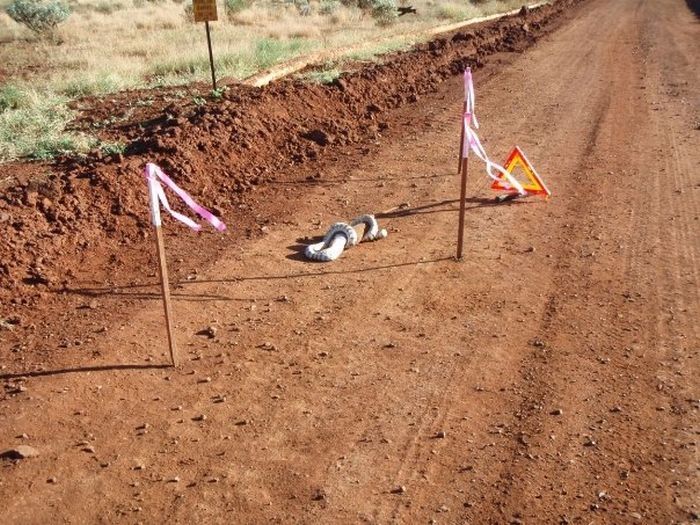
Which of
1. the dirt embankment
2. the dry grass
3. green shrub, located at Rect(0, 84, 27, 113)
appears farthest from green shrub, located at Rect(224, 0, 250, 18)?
green shrub, located at Rect(0, 84, 27, 113)

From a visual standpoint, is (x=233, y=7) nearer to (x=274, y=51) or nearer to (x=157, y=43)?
(x=157, y=43)

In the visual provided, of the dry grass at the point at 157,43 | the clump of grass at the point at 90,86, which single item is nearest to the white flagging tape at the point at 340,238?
the dry grass at the point at 157,43

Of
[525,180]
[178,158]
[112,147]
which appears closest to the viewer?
[178,158]

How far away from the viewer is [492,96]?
1384 cm

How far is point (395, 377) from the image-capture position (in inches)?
197

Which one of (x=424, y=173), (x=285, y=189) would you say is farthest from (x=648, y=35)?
(x=285, y=189)

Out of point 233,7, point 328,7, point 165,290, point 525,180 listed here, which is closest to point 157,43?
point 233,7

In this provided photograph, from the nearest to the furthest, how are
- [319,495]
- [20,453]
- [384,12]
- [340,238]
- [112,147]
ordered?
[319,495]
[20,453]
[340,238]
[112,147]
[384,12]

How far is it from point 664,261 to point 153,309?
4972mm

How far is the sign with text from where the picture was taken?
1109 cm

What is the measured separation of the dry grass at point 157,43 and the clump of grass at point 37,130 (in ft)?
0.15

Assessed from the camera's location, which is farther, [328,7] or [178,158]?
[328,7]

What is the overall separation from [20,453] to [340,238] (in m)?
3.69

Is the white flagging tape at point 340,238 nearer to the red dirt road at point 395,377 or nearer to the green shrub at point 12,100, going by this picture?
the red dirt road at point 395,377
